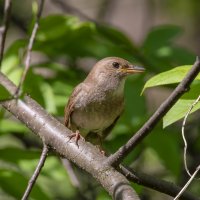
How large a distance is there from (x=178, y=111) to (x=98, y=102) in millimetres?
2738

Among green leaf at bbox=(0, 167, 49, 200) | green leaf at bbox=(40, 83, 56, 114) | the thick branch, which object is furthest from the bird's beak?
green leaf at bbox=(0, 167, 49, 200)

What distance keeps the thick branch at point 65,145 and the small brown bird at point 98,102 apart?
43.8 inches

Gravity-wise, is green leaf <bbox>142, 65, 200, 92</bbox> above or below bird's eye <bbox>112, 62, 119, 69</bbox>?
above

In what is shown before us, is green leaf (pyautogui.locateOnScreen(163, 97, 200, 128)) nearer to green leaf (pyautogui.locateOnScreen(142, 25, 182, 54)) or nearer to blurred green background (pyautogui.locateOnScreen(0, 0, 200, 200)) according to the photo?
blurred green background (pyautogui.locateOnScreen(0, 0, 200, 200))

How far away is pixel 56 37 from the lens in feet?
15.2

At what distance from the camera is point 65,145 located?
379 centimetres

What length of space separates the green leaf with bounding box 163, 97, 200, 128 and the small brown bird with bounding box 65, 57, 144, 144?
7.04 ft

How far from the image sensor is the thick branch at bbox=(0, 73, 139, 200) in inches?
131

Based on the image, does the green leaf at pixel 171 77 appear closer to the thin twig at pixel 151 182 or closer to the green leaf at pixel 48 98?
the thin twig at pixel 151 182

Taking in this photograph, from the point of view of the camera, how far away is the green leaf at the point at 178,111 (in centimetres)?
286

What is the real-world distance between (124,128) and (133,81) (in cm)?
37

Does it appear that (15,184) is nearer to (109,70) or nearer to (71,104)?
(71,104)

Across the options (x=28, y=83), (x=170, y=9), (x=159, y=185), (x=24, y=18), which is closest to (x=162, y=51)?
(x=28, y=83)

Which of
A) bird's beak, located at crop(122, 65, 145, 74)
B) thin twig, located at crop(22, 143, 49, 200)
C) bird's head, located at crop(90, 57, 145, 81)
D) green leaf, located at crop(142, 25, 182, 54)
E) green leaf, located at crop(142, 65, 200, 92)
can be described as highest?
green leaf, located at crop(142, 65, 200, 92)
